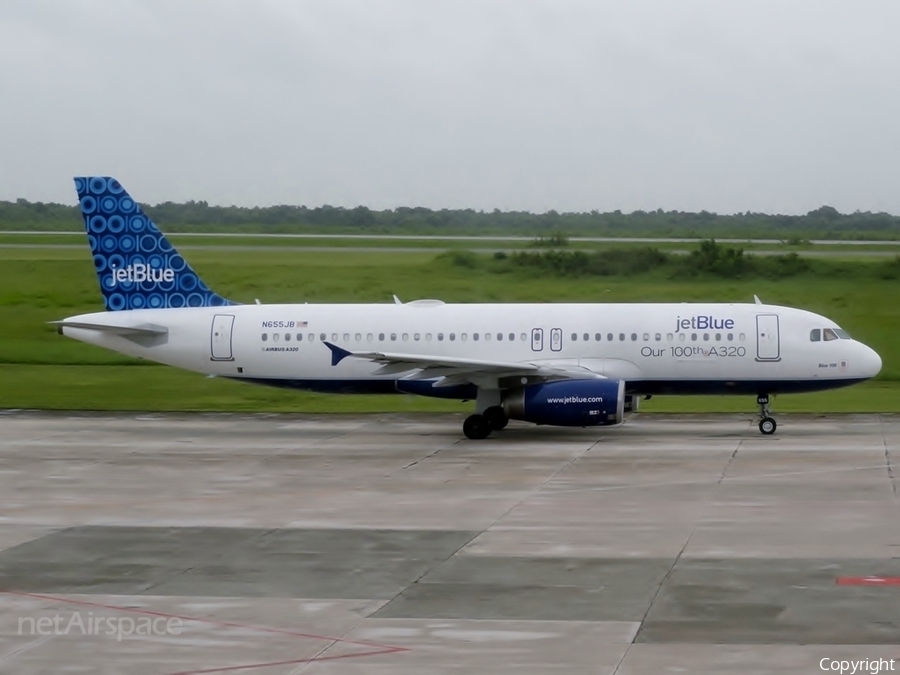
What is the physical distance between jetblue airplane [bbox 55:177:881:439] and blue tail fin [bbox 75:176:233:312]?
0.03 m

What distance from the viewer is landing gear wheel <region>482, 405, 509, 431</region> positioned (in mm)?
29859

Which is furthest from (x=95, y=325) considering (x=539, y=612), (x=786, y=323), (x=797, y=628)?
(x=797, y=628)

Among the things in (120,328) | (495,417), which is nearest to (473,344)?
(495,417)

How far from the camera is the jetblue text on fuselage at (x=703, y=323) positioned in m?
29.8

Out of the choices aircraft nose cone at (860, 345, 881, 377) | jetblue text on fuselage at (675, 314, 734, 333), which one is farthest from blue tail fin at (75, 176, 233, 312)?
aircraft nose cone at (860, 345, 881, 377)

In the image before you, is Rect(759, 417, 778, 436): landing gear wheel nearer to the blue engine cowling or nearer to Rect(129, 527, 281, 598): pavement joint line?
the blue engine cowling

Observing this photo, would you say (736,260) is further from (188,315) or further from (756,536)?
(756,536)

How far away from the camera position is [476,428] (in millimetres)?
29594

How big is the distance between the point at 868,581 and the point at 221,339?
19481 millimetres

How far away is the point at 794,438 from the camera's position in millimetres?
28891

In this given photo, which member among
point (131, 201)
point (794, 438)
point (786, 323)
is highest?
point (131, 201)

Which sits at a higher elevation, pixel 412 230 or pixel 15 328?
pixel 412 230

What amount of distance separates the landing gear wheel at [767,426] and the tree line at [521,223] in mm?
23727

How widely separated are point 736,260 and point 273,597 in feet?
131
